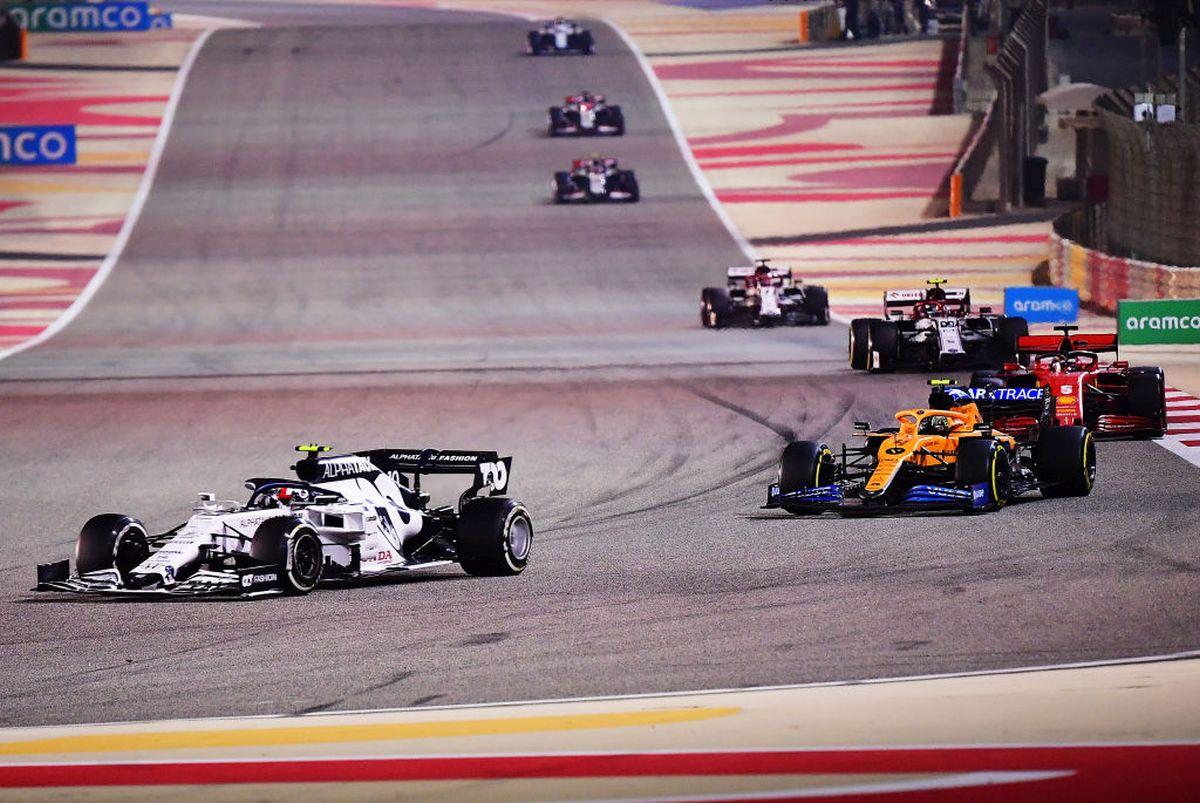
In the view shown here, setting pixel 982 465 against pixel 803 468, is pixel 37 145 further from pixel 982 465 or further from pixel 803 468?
pixel 982 465

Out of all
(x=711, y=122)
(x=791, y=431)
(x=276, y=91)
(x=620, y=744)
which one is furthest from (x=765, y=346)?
(x=276, y=91)

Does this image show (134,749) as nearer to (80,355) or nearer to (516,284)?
(80,355)

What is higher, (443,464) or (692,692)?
(443,464)

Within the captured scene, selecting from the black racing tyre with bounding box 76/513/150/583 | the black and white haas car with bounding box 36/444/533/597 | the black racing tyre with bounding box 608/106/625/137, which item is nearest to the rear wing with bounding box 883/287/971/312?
the black and white haas car with bounding box 36/444/533/597

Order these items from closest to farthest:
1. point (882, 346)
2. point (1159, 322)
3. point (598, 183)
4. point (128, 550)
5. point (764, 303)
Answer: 1. point (128, 550)
2. point (882, 346)
3. point (1159, 322)
4. point (764, 303)
5. point (598, 183)

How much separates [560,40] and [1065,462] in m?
57.7

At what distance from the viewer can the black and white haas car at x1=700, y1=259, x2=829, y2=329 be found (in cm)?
4047

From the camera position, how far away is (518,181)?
6116 centimetres

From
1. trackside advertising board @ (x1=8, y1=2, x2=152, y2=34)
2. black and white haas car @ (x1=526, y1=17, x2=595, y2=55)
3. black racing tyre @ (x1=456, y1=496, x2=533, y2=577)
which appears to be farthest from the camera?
trackside advertising board @ (x1=8, y1=2, x2=152, y2=34)

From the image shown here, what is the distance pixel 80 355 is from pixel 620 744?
98.1 ft

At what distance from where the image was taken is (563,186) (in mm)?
57688

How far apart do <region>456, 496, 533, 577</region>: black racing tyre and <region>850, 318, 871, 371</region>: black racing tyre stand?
15.7m

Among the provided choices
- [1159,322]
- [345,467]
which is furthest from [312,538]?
[1159,322]

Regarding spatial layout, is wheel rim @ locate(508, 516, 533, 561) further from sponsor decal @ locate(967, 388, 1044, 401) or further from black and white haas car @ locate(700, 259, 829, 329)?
black and white haas car @ locate(700, 259, 829, 329)
